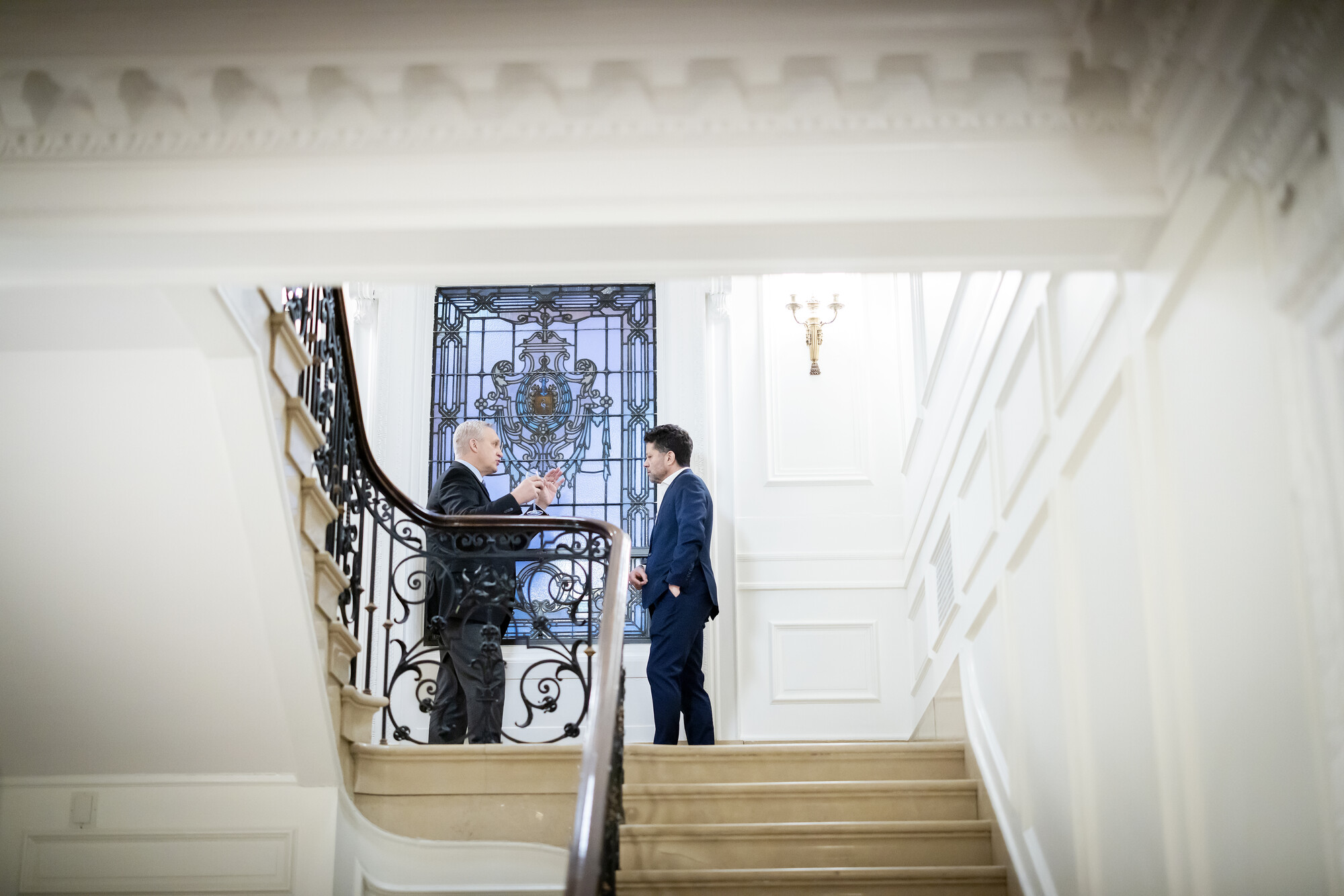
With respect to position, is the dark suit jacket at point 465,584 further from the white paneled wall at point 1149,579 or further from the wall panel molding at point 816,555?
the white paneled wall at point 1149,579

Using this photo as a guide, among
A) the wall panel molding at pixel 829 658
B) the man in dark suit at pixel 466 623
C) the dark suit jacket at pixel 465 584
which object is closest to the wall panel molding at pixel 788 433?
the wall panel molding at pixel 829 658

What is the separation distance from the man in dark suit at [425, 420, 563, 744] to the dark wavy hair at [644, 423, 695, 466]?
826mm

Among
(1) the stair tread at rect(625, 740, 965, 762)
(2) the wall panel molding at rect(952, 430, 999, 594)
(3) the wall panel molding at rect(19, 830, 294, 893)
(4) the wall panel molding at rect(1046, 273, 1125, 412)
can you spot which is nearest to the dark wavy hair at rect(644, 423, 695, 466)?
(2) the wall panel molding at rect(952, 430, 999, 594)

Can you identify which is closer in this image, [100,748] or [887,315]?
[100,748]

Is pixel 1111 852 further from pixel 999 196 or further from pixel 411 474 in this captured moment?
pixel 411 474

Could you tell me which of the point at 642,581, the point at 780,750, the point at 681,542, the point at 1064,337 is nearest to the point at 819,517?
the point at 642,581

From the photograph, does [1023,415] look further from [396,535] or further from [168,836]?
[168,836]

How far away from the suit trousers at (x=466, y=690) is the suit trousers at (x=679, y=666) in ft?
2.49

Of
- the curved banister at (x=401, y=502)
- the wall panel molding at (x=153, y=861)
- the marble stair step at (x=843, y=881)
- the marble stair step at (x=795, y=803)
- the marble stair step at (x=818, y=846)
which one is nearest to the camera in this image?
the marble stair step at (x=843, y=881)

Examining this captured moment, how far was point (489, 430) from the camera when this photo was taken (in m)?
6.39

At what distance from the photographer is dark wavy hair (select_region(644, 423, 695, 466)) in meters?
6.19

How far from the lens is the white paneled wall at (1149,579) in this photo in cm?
225

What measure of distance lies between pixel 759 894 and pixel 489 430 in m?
3.14

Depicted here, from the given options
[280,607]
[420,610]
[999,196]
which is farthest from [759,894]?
[420,610]
